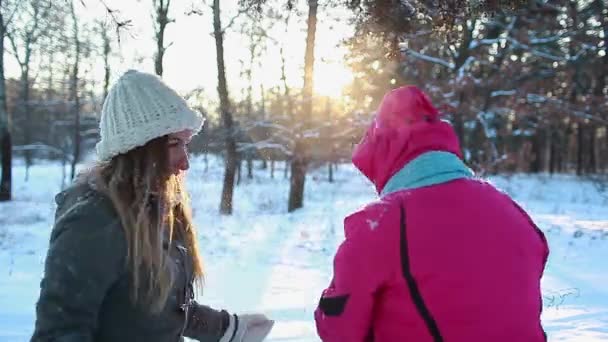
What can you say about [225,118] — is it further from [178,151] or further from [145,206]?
[145,206]

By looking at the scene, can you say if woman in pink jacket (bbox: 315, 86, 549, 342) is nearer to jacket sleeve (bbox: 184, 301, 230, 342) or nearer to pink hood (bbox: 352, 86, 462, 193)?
pink hood (bbox: 352, 86, 462, 193)

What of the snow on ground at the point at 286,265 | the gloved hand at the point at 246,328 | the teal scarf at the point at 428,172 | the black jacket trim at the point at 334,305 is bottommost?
the snow on ground at the point at 286,265

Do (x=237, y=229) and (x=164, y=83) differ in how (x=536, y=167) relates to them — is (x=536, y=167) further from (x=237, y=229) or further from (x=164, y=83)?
(x=164, y=83)

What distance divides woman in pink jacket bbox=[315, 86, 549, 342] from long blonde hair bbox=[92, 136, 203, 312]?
501mm

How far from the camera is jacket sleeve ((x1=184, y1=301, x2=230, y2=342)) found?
2.16 m

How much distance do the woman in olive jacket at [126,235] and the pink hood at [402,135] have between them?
0.59 metres

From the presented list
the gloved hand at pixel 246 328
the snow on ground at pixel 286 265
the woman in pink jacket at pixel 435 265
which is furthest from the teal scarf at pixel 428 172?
the snow on ground at pixel 286 265

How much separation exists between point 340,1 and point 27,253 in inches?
220

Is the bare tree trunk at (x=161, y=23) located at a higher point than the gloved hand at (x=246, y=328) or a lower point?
higher

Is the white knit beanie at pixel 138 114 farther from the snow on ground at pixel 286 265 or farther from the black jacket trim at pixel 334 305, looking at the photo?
the snow on ground at pixel 286 265

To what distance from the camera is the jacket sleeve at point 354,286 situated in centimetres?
144

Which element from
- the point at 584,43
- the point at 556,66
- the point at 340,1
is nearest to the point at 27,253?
the point at 340,1

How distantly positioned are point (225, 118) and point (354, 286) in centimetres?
1442

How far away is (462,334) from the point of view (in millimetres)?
1423
